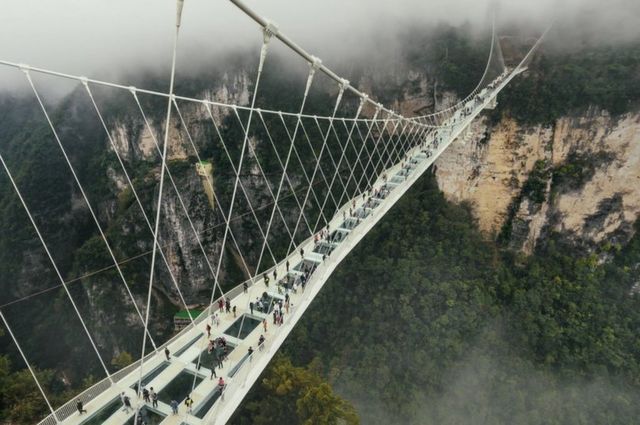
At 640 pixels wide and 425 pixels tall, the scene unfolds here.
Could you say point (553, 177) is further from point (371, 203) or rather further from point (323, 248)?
point (323, 248)

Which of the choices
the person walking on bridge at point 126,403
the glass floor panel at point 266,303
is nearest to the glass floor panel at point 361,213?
the glass floor panel at point 266,303

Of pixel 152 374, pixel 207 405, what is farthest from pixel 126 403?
pixel 207 405

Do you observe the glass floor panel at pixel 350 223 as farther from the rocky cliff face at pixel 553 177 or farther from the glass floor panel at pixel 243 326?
the rocky cliff face at pixel 553 177

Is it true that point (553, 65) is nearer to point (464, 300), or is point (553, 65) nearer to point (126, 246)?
point (464, 300)

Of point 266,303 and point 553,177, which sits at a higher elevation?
point 266,303

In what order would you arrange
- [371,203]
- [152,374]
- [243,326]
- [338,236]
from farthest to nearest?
1. [371,203]
2. [338,236]
3. [243,326]
4. [152,374]

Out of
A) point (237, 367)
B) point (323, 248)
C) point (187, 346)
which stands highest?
point (323, 248)

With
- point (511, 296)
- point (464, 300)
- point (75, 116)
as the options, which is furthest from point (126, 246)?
point (511, 296)
